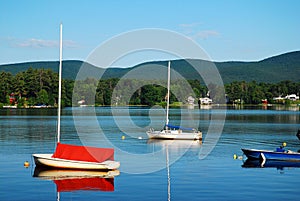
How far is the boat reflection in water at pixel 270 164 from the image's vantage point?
38.7 m

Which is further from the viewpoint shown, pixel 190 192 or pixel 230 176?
pixel 230 176

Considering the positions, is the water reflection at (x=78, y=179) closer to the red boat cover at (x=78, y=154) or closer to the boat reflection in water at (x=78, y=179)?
the boat reflection in water at (x=78, y=179)

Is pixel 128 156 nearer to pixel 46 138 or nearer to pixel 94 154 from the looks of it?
pixel 94 154

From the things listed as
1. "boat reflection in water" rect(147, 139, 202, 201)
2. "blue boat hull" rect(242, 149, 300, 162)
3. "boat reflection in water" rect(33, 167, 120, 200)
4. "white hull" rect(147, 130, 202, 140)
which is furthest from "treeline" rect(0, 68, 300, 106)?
"boat reflection in water" rect(33, 167, 120, 200)

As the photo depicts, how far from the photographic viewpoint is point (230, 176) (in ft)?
111

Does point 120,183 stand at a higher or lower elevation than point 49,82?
lower

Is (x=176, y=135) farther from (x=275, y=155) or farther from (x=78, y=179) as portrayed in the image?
(x=78, y=179)

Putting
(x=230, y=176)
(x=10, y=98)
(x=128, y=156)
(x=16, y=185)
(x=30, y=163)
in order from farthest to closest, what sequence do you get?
(x=10, y=98) < (x=128, y=156) < (x=30, y=163) < (x=230, y=176) < (x=16, y=185)

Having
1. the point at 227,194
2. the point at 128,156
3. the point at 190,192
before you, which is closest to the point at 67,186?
the point at 190,192

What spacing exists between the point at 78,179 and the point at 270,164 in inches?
610

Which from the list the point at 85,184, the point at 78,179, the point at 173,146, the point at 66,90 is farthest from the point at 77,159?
the point at 66,90

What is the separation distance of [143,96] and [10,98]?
48.4 meters

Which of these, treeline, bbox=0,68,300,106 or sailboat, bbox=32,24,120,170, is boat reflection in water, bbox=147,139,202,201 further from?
treeline, bbox=0,68,300,106

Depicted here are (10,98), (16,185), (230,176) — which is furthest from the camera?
(10,98)
